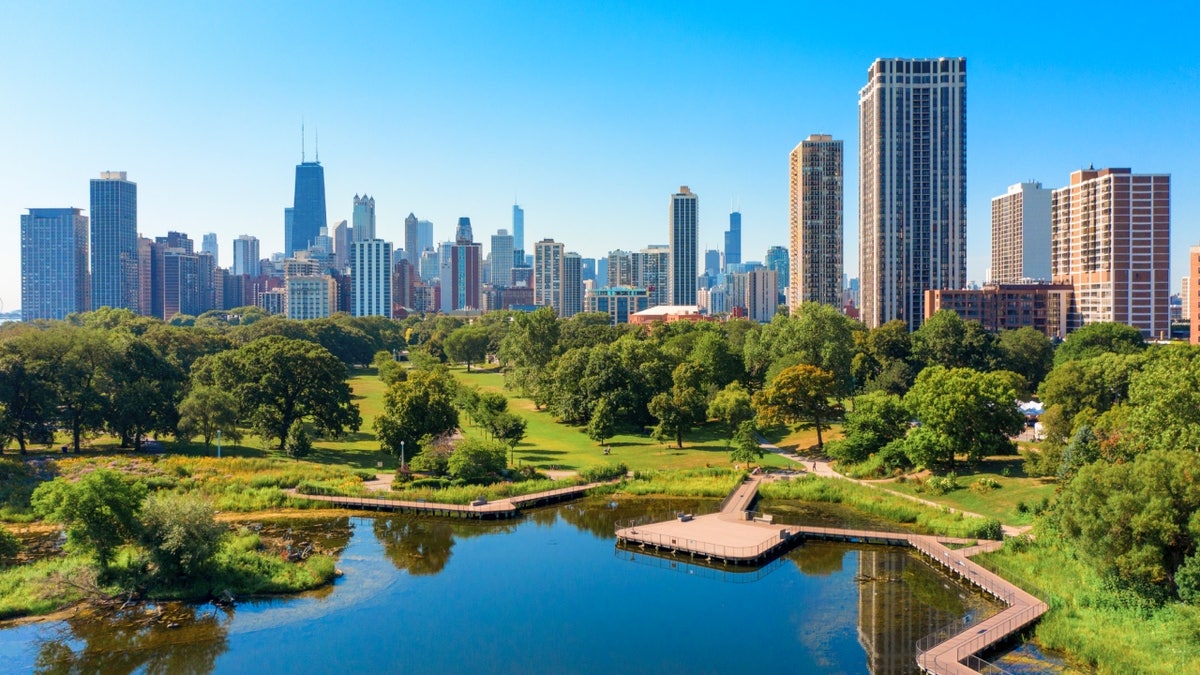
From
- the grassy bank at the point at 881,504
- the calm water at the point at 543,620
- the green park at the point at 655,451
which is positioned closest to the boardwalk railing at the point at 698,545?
the calm water at the point at 543,620

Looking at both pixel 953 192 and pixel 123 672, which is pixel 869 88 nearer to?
pixel 953 192

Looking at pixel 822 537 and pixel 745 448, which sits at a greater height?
pixel 745 448

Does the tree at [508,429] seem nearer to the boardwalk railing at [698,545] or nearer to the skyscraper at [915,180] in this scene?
the boardwalk railing at [698,545]

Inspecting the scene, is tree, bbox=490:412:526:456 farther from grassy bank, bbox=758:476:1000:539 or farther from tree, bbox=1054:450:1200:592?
tree, bbox=1054:450:1200:592

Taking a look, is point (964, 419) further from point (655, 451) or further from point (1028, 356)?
point (1028, 356)

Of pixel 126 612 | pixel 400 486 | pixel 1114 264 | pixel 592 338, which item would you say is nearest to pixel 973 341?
pixel 592 338

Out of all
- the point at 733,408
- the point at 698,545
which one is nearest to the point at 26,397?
the point at 698,545
